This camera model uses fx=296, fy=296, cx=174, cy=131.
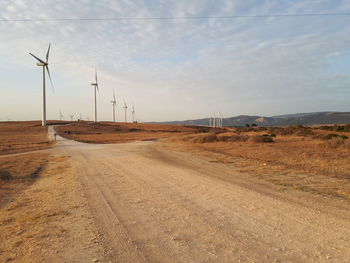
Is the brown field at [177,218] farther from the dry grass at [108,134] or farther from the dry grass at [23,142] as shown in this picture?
the dry grass at [108,134]

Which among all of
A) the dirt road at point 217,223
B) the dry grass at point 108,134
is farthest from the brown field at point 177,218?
the dry grass at point 108,134

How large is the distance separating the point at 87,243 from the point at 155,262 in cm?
156

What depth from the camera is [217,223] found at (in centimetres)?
634

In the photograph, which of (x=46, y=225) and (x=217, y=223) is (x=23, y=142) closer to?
(x=46, y=225)

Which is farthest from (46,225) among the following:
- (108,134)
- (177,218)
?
(108,134)

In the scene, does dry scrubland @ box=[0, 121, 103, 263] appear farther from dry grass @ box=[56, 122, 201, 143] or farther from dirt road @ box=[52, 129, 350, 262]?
dry grass @ box=[56, 122, 201, 143]

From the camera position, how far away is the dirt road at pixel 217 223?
4820 mm

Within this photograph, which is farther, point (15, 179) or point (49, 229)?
point (15, 179)

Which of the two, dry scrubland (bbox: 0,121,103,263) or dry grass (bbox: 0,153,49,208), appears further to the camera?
dry grass (bbox: 0,153,49,208)

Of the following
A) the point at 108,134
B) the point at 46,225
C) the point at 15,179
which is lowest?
the point at 108,134

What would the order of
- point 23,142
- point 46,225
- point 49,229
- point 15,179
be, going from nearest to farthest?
1. point 49,229
2. point 46,225
3. point 15,179
4. point 23,142

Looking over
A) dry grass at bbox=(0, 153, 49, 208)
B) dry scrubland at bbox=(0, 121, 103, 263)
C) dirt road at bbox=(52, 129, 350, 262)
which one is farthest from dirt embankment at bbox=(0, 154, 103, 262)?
dry grass at bbox=(0, 153, 49, 208)

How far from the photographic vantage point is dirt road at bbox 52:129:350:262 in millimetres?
4820

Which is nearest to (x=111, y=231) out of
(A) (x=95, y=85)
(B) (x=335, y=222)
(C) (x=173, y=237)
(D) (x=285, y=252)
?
(C) (x=173, y=237)
